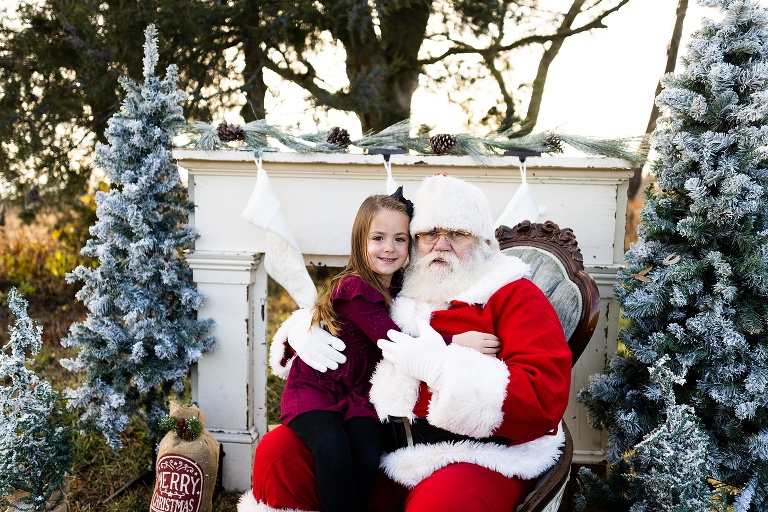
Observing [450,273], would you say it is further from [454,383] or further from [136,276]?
[136,276]

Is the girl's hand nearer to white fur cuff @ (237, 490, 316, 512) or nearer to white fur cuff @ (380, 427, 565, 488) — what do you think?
white fur cuff @ (380, 427, 565, 488)

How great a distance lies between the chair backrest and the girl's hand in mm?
419

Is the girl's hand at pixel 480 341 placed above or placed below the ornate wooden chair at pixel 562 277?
below

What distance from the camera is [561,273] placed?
2373mm

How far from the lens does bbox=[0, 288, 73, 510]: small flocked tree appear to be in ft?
8.00

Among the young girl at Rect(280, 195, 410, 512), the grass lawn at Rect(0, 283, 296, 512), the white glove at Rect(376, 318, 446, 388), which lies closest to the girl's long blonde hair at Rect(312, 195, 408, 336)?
the young girl at Rect(280, 195, 410, 512)

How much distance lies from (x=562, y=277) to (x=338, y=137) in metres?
1.31

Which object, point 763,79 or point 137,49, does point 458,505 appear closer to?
point 763,79

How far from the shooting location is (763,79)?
2.24 m

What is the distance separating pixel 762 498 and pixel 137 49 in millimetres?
4623

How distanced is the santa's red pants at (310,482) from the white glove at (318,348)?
0.88 feet

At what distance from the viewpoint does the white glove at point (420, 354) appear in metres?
1.95

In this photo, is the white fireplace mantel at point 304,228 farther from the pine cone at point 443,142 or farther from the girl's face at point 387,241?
the girl's face at point 387,241

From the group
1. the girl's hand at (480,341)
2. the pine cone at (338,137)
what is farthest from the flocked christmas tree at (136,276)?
the girl's hand at (480,341)
